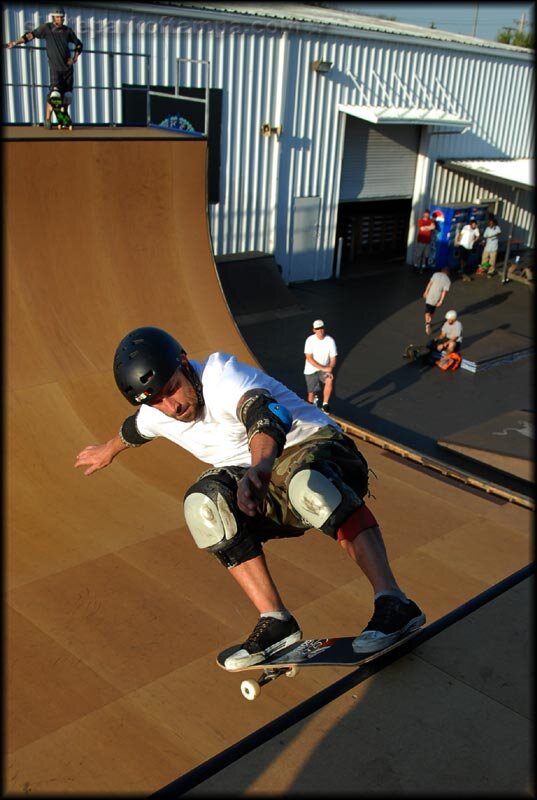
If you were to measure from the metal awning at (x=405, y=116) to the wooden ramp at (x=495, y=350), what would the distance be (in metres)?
6.50

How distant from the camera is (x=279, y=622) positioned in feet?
11.1

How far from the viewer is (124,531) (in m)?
6.11

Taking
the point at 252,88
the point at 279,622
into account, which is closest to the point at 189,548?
the point at 279,622

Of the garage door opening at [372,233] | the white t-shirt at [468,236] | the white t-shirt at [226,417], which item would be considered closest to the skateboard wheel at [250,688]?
the white t-shirt at [226,417]

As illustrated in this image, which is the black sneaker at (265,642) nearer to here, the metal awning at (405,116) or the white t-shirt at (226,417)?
the white t-shirt at (226,417)

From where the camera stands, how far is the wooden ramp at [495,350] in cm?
1404

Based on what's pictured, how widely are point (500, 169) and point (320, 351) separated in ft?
48.7

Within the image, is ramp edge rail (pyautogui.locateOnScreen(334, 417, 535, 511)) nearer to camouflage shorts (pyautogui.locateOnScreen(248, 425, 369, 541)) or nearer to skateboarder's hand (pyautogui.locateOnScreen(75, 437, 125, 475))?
camouflage shorts (pyautogui.locateOnScreen(248, 425, 369, 541))

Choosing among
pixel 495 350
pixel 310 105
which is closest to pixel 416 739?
pixel 495 350

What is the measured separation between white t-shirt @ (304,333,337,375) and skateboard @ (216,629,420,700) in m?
7.08

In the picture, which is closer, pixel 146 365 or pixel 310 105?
pixel 146 365

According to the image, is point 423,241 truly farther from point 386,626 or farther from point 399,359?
point 386,626

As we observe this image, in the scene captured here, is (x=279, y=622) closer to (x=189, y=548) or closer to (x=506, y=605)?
(x=506, y=605)

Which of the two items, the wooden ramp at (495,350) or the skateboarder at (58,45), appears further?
the wooden ramp at (495,350)
